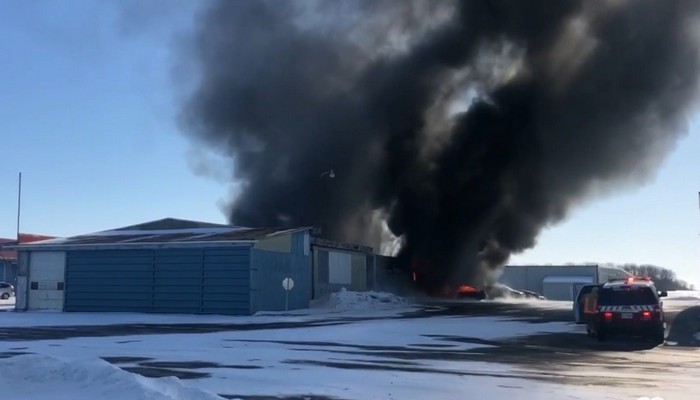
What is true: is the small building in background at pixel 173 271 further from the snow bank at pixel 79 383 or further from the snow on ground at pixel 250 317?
the snow bank at pixel 79 383

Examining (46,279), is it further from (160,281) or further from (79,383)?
(79,383)

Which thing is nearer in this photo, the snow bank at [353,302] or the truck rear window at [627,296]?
the truck rear window at [627,296]

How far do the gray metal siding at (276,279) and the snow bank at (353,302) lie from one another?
117 cm

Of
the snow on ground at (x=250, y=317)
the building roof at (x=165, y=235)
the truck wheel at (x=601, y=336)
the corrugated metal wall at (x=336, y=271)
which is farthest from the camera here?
the corrugated metal wall at (x=336, y=271)

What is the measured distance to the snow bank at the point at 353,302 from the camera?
41.8 metres

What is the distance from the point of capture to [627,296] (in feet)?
74.3

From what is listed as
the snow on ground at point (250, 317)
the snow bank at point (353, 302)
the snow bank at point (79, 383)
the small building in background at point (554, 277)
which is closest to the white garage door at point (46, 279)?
the snow on ground at point (250, 317)

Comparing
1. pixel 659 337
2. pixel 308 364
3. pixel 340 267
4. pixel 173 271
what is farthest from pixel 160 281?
pixel 308 364

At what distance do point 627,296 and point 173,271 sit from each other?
21.8m

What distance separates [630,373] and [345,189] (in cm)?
4998

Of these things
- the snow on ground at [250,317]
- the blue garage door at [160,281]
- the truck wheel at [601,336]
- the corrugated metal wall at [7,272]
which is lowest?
the truck wheel at [601,336]

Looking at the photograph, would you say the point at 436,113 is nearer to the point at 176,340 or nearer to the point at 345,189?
the point at 345,189

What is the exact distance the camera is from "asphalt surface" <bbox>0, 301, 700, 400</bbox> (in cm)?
1429

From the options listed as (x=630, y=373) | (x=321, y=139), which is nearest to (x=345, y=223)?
(x=321, y=139)
